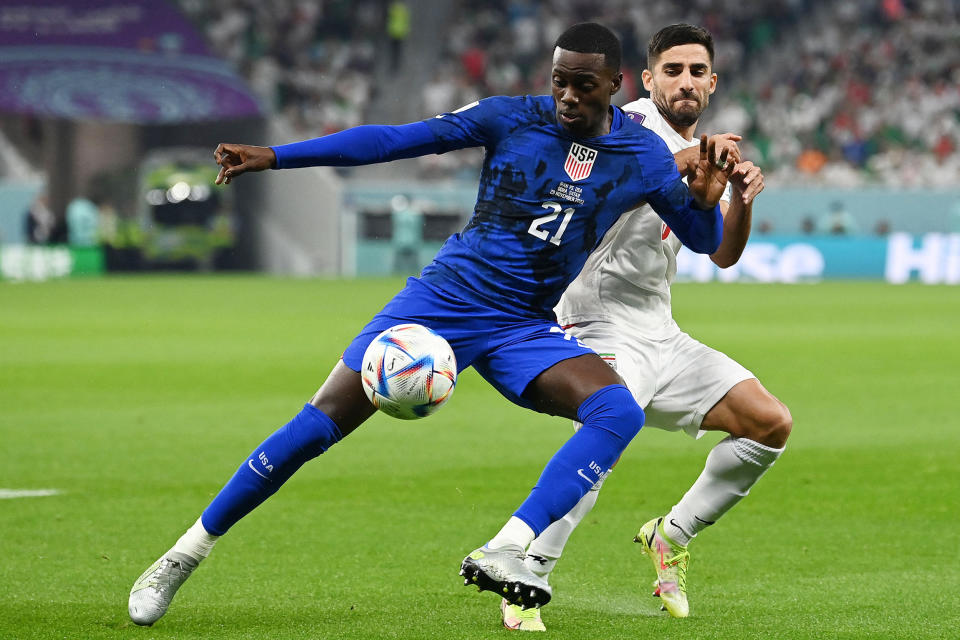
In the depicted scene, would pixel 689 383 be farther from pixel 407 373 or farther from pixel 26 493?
pixel 26 493

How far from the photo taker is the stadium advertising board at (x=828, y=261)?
28.2m

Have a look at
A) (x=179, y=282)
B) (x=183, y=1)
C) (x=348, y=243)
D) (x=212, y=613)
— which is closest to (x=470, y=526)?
(x=212, y=613)

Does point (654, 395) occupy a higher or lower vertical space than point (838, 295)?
higher

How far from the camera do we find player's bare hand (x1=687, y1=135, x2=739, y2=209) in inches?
179

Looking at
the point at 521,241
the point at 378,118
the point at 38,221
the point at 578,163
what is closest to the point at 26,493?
the point at 521,241

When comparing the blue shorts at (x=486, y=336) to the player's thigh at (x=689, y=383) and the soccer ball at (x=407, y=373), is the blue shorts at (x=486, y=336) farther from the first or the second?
the player's thigh at (x=689, y=383)

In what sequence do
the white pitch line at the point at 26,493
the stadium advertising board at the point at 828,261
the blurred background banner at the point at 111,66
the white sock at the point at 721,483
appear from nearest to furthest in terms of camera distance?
1. the white sock at the point at 721,483
2. the white pitch line at the point at 26,493
3. the stadium advertising board at the point at 828,261
4. the blurred background banner at the point at 111,66

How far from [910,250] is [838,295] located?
5568 mm

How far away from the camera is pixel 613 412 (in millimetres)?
4309

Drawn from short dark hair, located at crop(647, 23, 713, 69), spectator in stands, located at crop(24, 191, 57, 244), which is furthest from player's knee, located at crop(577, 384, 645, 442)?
spectator in stands, located at crop(24, 191, 57, 244)

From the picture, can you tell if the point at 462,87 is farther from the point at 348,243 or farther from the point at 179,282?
the point at 179,282

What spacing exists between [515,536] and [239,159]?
4.82ft

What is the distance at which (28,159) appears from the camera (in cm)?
3111

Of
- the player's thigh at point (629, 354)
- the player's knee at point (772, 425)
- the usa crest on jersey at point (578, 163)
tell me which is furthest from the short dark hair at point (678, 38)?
the player's knee at point (772, 425)
